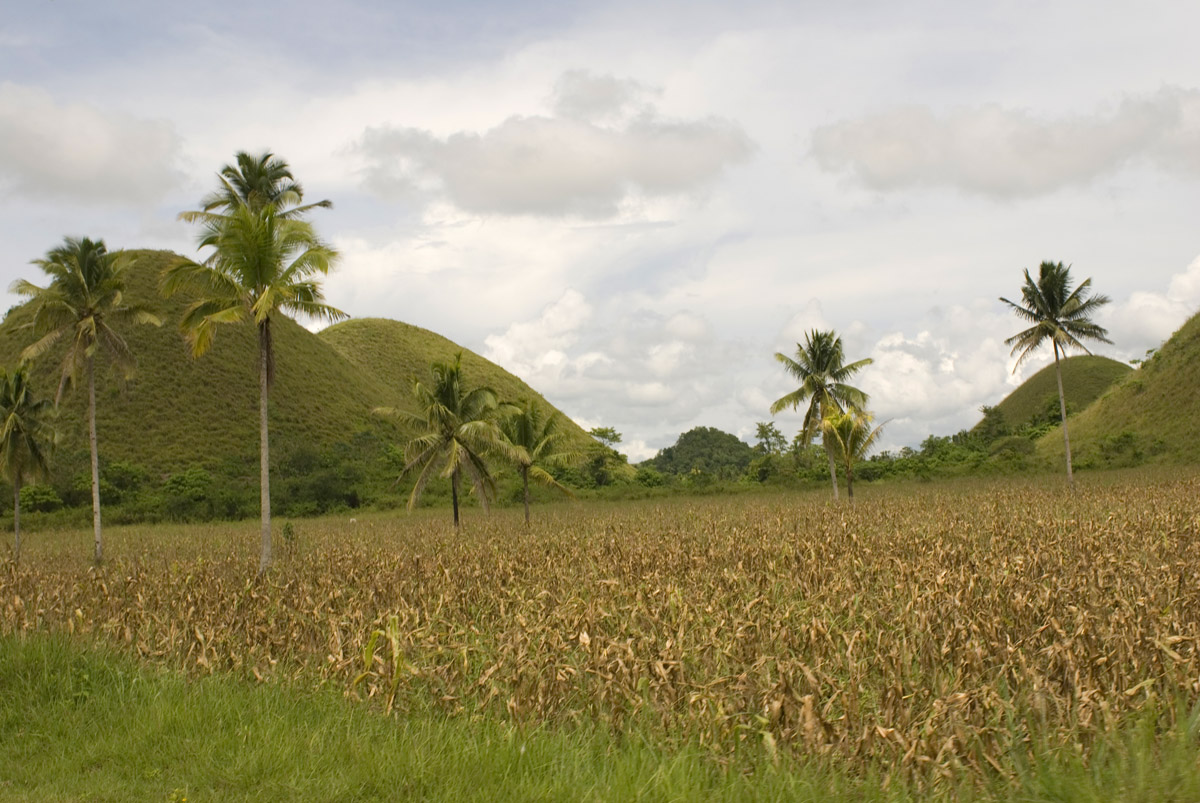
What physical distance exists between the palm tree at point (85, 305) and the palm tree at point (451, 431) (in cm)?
823

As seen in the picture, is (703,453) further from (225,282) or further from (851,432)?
(225,282)

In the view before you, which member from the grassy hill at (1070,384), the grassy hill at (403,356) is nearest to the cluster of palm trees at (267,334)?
the grassy hill at (403,356)

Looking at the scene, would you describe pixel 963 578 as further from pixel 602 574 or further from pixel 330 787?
pixel 330 787

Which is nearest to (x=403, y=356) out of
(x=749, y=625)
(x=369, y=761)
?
(x=749, y=625)

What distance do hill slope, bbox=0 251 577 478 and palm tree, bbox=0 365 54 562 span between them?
16.0m

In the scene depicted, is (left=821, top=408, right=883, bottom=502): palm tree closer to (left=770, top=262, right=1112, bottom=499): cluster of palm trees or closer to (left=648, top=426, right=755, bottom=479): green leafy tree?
(left=770, top=262, right=1112, bottom=499): cluster of palm trees

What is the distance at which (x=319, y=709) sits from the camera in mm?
7176

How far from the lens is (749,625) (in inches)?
344

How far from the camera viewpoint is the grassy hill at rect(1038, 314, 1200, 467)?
46.8m

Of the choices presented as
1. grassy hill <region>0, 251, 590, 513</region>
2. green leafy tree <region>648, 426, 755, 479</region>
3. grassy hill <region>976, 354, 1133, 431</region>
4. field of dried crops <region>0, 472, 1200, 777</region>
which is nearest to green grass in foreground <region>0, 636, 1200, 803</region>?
field of dried crops <region>0, 472, 1200, 777</region>

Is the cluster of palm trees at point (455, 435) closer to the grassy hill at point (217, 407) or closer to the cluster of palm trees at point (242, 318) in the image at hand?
the cluster of palm trees at point (242, 318)

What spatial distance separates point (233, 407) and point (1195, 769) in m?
65.7

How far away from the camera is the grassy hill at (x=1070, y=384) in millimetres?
109438

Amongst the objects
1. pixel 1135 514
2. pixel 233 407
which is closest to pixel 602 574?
pixel 1135 514
